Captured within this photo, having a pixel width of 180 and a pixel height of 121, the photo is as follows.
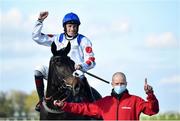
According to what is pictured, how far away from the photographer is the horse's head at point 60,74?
827 cm

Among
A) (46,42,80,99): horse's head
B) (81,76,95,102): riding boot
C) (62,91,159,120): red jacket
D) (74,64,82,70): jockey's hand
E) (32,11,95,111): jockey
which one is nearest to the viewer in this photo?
(62,91,159,120): red jacket

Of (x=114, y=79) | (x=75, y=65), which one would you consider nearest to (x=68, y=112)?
(x=75, y=65)

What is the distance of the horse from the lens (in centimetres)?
835

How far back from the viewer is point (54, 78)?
8539 millimetres

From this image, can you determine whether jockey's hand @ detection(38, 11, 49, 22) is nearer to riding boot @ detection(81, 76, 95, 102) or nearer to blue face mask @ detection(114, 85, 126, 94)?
riding boot @ detection(81, 76, 95, 102)

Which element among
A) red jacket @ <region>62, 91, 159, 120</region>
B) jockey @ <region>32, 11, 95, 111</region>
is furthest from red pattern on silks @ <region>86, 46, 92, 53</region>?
red jacket @ <region>62, 91, 159, 120</region>

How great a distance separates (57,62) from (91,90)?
1.04 m

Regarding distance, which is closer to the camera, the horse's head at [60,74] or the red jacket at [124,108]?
the red jacket at [124,108]

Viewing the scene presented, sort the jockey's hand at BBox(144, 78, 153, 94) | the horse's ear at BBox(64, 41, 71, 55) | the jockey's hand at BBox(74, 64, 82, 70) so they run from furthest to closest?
the horse's ear at BBox(64, 41, 71, 55) < the jockey's hand at BBox(74, 64, 82, 70) < the jockey's hand at BBox(144, 78, 153, 94)

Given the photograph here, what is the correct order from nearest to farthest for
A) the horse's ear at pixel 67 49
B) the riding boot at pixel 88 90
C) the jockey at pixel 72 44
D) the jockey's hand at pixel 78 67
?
the jockey's hand at pixel 78 67 → the horse's ear at pixel 67 49 → the riding boot at pixel 88 90 → the jockey at pixel 72 44

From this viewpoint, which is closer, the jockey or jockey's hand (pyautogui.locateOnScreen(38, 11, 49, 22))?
the jockey

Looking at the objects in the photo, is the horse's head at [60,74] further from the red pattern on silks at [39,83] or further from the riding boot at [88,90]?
the red pattern on silks at [39,83]

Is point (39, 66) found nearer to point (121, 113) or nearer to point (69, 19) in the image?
point (69, 19)

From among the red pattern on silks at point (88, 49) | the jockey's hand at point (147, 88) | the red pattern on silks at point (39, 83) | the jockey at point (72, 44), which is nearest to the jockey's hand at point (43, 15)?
the jockey at point (72, 44)
